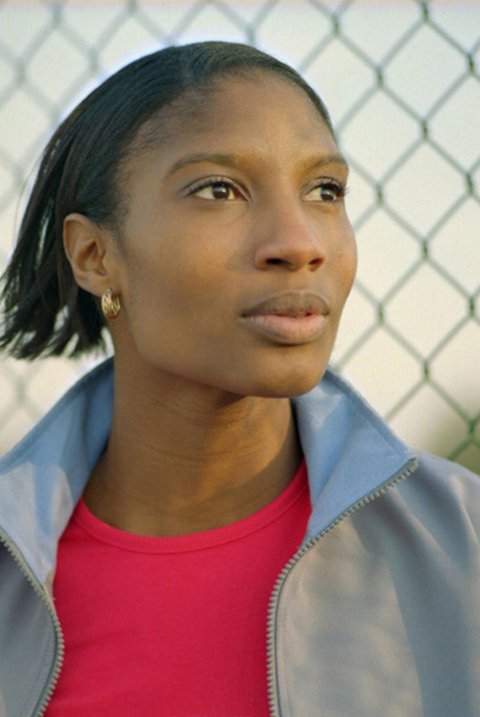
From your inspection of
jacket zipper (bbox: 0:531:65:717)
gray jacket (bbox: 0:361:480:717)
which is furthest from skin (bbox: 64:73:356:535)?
jacket zipper (bbox: 0:531:65:717)

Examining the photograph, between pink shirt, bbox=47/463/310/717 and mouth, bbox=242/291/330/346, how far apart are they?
0.37m

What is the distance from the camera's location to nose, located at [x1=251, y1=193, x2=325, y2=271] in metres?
2.09

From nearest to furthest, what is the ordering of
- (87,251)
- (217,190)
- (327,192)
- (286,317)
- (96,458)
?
(286,317), (217,190), (327,192), (87,251), (96,458)

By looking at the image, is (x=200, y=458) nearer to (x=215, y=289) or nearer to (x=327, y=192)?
(x=215, y=289)

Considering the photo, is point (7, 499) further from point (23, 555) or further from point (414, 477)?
point (414, 477)

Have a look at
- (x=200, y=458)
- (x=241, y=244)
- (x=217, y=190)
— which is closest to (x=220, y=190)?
(x=217, y=190)

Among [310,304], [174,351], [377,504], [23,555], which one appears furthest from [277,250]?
[23,555]

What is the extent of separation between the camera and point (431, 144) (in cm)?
274

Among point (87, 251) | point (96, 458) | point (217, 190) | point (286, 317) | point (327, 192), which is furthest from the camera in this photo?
point (96, 458)

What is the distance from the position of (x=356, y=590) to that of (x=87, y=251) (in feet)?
2.46

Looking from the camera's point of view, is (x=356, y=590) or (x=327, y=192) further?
(x=327, y=192)

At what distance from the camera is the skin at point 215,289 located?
213 centimetres

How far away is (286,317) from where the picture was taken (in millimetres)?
2100

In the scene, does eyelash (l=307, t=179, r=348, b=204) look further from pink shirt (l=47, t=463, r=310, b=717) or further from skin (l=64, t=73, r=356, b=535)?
pink shirt (l=47, t=463, r=310, b=717)
